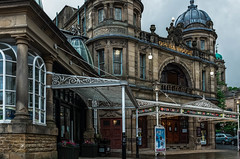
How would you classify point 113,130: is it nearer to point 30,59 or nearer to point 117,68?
point 117,68

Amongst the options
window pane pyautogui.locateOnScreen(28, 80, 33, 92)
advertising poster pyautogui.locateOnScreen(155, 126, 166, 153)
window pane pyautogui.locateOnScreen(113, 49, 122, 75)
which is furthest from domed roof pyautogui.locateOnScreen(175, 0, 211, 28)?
window pane pyautogui.locateOnScreen(28, 80, 33, 92)

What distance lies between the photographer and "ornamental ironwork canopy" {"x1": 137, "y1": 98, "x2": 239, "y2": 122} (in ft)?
73.4

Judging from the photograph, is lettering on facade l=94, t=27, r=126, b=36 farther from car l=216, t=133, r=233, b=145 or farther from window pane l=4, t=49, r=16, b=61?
car l=216, t=133, r=233, b=145

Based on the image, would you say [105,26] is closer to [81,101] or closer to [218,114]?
[81,101]

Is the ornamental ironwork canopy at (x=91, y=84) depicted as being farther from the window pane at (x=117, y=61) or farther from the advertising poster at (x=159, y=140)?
the window pane at (x=117, y=61)

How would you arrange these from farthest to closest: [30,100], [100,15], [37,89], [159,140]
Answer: [100,15], [159,140], [37,89], [30,100]

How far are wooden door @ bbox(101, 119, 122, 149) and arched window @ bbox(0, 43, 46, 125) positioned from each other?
40.3ft

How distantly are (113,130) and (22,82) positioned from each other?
1484 cm

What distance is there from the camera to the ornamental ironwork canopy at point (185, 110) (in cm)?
2238

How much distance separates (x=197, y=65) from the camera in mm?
33625

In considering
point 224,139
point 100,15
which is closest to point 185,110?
point 100,15

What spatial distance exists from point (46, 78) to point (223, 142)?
37606 mm

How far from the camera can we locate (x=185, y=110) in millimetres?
24094

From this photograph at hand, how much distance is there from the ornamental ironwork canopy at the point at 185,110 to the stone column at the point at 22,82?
1127cm
